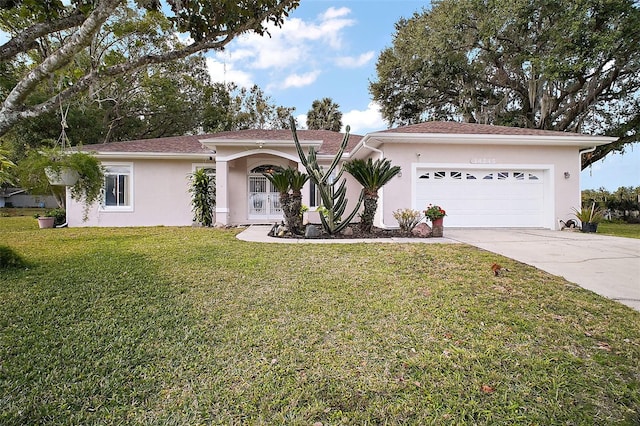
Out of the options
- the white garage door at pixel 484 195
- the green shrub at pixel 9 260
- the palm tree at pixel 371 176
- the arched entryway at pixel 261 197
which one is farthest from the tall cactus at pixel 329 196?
the green shrub at pixel 9 260

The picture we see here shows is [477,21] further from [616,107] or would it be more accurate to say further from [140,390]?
[140,390]

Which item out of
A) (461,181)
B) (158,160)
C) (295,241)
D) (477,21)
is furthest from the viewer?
(477,21)

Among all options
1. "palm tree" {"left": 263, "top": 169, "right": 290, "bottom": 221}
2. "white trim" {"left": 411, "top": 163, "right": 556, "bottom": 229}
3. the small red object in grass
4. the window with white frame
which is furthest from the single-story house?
the small red object in grass

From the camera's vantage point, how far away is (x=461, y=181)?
11.2 m

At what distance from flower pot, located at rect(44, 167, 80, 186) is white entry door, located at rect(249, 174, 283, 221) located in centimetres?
856

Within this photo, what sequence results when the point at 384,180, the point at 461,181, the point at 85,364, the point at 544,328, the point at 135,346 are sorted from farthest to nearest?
the point at 461,181
the point at 384,180
the point at 544,328
the point at 135,346
the point at 85,364

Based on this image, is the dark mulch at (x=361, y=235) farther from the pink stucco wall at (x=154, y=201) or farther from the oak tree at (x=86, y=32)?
the pink stucco wall at (x=154, y=201)

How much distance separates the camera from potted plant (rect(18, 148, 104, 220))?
4883 mm

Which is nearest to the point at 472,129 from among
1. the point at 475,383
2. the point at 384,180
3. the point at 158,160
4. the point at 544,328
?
the point at 384,180

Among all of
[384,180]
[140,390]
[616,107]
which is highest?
[616,107]

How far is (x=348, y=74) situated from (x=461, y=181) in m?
9.12

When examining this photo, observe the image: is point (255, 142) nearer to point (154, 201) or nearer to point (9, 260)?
point (154, 201)

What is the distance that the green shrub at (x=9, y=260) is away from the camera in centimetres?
562

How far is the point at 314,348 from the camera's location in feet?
10.1
